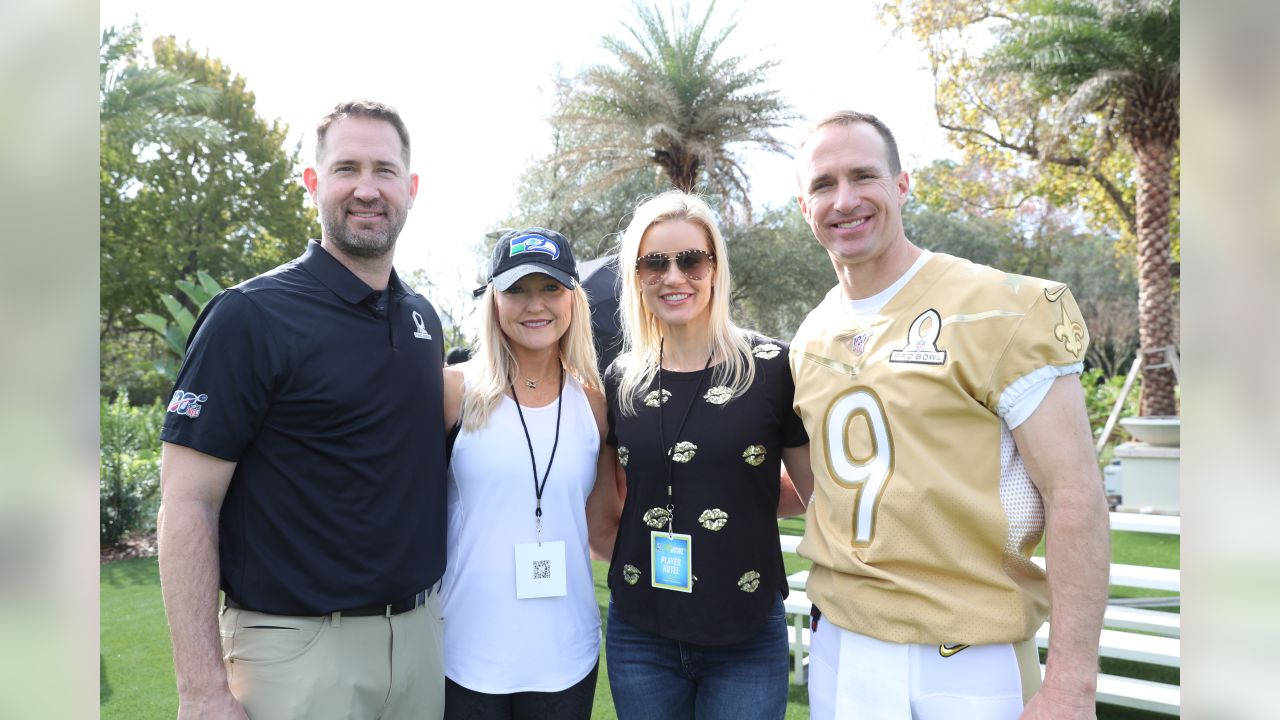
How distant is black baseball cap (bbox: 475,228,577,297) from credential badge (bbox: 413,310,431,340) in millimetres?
299

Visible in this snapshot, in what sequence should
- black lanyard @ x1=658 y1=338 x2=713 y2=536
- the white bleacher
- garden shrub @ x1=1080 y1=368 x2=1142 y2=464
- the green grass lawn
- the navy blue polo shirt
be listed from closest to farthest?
the navy blue polo shirt
black lanyard @ x1=658 y1=338 x2=713 y2=536
the white bleacher
the green grass lawn
garden shrub @ x1=1080 y1=368 x2=1142 y2=464

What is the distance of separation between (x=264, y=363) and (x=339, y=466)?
38 centimetres

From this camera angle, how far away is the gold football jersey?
228 cm

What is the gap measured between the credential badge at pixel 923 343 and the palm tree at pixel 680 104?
1571cm

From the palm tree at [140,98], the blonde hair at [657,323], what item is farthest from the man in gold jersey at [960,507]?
the palm tree at [140,98]

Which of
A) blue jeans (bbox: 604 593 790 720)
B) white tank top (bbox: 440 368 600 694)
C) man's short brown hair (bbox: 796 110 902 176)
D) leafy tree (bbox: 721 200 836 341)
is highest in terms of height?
leafy tree (bbox: 721 200 836 341)

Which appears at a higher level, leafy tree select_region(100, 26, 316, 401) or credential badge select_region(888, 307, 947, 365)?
leafy tree select_region(100, 26, 316, 401)

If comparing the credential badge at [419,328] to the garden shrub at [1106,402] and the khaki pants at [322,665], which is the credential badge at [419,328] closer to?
the khaki pants at [322,665]

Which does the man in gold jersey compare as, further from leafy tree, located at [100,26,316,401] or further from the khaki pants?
leafy tree, located at [100,26,316,401]

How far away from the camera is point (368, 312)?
2.81 metres

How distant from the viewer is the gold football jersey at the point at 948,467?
2283mm

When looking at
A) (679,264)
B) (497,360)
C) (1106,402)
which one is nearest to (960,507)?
(679,264)

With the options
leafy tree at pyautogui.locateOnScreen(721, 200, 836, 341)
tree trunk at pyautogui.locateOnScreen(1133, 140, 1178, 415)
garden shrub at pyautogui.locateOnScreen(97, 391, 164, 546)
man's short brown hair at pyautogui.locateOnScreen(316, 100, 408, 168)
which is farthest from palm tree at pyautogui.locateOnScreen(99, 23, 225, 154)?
tree trunk at pyautogui.locateOnScreen(1133, 140, 1178, 415)

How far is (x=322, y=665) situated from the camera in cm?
257
